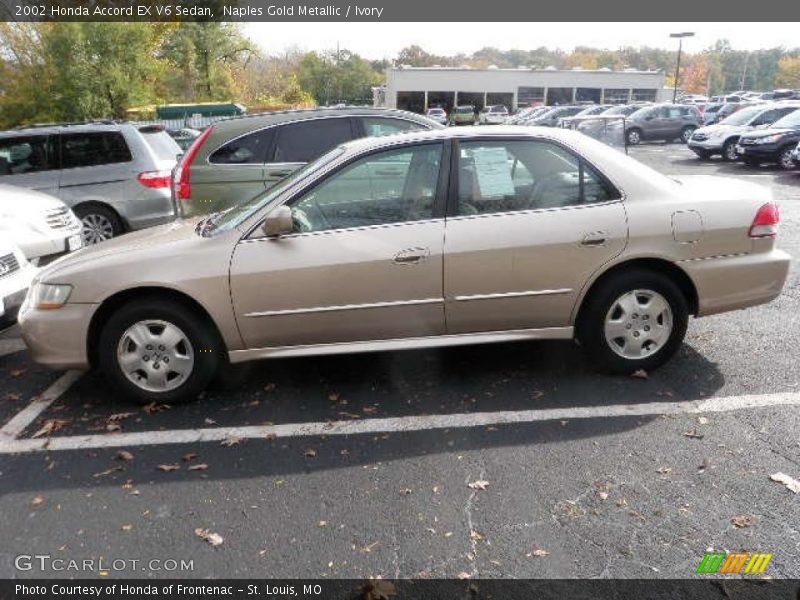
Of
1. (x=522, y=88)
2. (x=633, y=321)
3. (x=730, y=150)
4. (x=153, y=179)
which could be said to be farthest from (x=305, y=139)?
(x=522, y=88)

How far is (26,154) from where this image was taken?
837 cm

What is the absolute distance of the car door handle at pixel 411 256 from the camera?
3.90 m

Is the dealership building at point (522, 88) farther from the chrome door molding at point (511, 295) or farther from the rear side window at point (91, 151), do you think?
the chrome door molding at point (511, 295)

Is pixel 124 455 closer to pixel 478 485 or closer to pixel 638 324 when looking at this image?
pixel 478 485

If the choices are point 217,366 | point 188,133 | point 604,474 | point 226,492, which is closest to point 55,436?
point 217,366

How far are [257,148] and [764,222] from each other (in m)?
4.84

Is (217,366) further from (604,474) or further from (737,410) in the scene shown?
(737,410)

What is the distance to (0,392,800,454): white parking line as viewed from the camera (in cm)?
369

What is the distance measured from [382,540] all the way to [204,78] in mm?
46965

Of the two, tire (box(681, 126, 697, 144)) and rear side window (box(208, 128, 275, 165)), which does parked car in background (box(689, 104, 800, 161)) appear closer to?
tire (box(681, 126, 697, 144))

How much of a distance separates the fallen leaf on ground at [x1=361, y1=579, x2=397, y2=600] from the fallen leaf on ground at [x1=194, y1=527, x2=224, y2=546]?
720mm

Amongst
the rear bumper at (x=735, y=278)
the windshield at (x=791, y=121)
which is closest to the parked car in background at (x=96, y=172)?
the rear bumper at (x=735, y=278)

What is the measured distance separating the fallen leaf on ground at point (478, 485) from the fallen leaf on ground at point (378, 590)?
2.46 ft

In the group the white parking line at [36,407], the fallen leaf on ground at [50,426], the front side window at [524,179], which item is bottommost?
the white parking line at [36,407]
